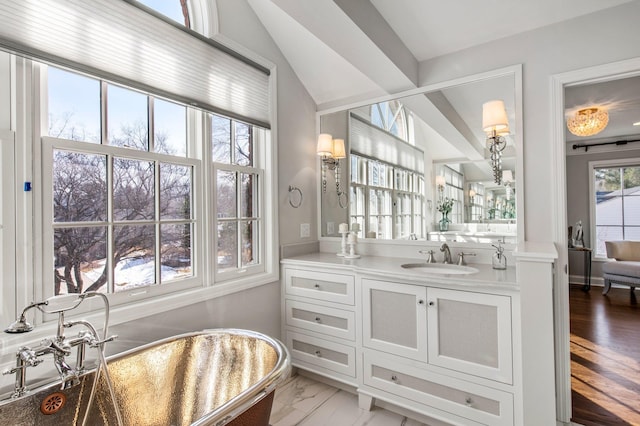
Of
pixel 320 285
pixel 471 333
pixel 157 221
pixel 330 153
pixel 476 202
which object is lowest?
pixel 471 333

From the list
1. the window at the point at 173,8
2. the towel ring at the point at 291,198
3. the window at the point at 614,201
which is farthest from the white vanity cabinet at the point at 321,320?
the window at the point at 614,201

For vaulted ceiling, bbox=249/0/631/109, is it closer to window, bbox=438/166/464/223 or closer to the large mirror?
the large mirror

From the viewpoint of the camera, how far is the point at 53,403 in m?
1.24

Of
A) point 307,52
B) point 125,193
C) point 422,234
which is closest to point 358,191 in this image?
point 422,234

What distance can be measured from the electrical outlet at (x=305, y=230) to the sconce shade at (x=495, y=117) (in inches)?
62.0

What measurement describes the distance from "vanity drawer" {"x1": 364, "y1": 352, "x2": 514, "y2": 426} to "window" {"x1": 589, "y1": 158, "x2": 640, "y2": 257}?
509cm

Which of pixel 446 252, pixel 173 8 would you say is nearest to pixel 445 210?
pixel 446 252

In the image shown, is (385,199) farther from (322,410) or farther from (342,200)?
(322,410)

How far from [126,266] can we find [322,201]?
166 centimetres

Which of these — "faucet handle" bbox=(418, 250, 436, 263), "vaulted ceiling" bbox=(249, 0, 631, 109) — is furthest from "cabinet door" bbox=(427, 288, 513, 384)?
"vaulted ceiling" bbox=(249, 0, 631, 109)

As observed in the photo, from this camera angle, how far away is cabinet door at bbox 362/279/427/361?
190 cm

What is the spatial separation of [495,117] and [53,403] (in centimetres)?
267

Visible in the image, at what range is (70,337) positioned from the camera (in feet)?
4.79

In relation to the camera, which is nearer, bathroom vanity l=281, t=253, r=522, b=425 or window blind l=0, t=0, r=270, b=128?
window blind l=0, t=0, r=270, b=128
